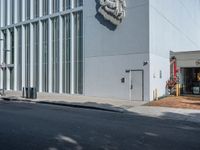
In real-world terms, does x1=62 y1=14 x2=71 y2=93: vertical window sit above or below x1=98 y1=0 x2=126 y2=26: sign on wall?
below

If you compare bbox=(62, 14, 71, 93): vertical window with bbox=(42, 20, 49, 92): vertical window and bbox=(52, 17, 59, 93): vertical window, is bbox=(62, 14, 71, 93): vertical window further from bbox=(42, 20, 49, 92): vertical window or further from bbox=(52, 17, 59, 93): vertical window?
bbox=(42, 20, 49, 92): vertical window

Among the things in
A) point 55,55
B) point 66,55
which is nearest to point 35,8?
point 55,55

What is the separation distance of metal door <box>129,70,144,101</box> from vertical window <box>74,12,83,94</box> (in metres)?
5.59

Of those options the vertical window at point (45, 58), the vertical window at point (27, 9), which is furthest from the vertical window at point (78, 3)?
the vertical window at point (27, 9)

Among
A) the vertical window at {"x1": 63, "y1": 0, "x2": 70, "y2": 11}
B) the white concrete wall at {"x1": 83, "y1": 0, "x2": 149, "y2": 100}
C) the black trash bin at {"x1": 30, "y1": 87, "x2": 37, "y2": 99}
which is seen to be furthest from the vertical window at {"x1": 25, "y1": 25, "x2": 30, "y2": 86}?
the white concrete wall at {"x1": 83, "y1": 0, "x2": 149, "y2": 100}

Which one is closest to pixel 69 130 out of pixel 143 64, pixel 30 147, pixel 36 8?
pixel 30 147

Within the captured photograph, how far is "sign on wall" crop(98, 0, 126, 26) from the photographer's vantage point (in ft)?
77.6

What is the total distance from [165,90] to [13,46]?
18.4m

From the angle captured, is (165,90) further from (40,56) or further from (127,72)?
(40,56)

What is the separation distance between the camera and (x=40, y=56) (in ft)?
102

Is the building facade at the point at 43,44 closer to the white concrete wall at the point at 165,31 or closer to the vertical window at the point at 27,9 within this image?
the vertical window at the point at 27,9

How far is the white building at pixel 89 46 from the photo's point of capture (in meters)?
23.1

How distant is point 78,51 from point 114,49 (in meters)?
4.45

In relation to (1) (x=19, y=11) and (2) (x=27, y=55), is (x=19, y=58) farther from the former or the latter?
(1) (x=19, y=11)
